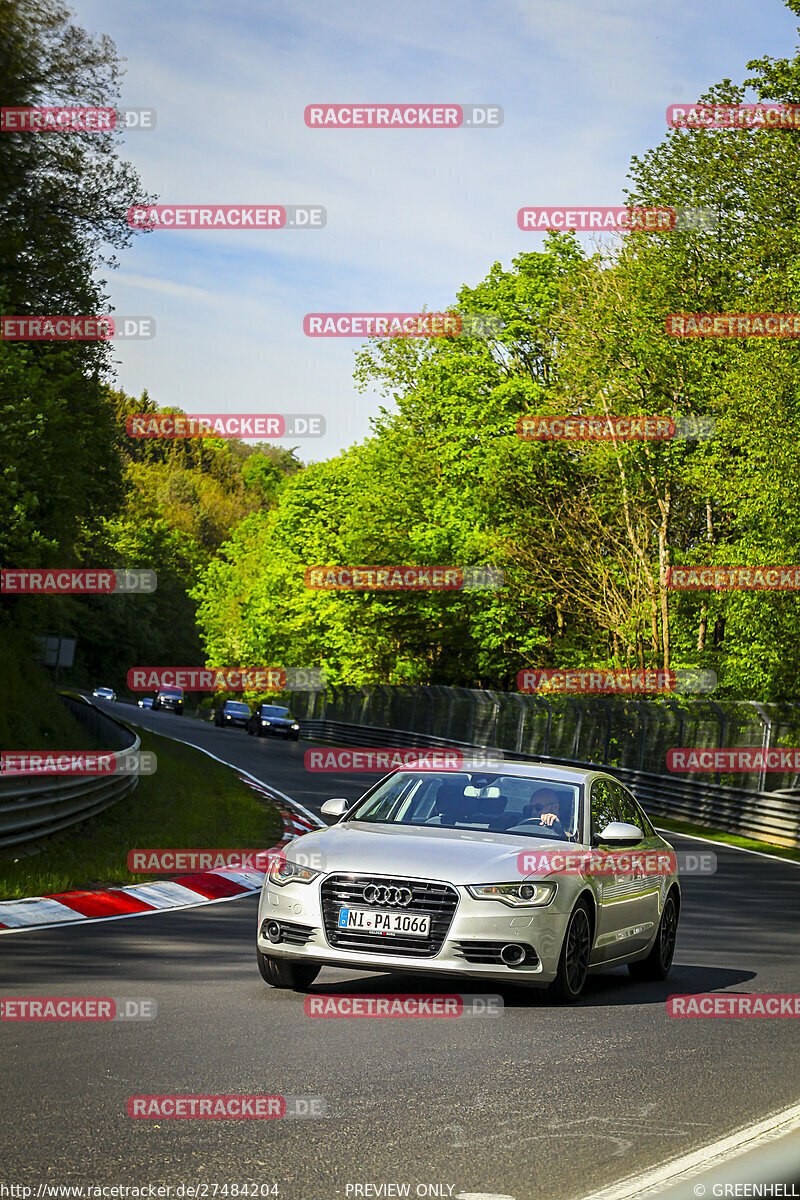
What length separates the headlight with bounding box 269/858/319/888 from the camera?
363 inches

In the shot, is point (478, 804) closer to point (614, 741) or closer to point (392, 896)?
point (392, 896)

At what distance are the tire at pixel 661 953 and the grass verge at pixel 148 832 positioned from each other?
5.21 meters

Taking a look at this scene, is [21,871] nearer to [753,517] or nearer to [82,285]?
[753,517]

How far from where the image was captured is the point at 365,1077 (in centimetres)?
705

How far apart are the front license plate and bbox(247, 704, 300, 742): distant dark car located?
173 ft

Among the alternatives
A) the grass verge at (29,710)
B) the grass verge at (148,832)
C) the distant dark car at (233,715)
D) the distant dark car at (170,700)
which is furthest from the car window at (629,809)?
the distant dark car at (170,700)

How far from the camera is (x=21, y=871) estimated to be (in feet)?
47.6

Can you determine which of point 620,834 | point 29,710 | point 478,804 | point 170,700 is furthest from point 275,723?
point 620,834

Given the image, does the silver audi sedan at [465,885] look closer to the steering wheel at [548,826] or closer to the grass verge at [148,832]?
the steering wheel at [548,826]

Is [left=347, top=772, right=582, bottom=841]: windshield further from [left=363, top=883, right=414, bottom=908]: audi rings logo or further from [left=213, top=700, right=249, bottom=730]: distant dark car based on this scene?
[left=213, top=700, right=249, bottom=730]: distant dark car

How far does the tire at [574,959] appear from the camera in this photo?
942 cm

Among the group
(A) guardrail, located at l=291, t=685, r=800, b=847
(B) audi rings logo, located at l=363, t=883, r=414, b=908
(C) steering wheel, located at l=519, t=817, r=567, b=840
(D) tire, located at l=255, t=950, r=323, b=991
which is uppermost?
(C) steering wheel, located at l=519, t=817, r=567, b=840

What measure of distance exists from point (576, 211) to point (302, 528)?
101ft

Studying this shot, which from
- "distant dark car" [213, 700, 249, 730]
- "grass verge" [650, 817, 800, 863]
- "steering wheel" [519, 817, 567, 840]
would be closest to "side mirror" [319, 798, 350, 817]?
"steering wheel" [519, 817, 567, 840]
